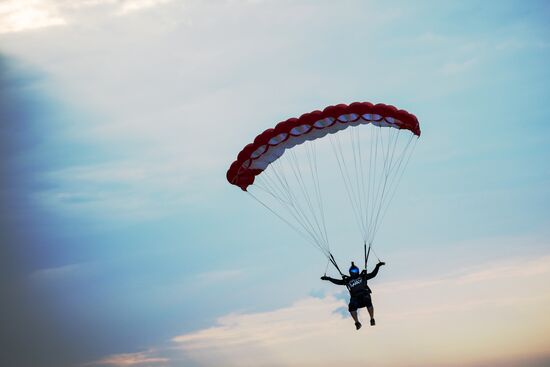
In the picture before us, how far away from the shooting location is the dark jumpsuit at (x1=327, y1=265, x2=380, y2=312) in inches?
982

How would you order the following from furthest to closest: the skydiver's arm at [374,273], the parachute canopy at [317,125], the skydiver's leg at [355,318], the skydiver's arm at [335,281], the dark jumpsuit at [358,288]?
the parachute canopy at [317,125], the dark jumpsuit at [358,288], the skydiver's leg at [355,318], the skydiver's arm at [335,281], the skydiver's arm at [374,273]

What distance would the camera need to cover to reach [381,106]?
26.5 metres

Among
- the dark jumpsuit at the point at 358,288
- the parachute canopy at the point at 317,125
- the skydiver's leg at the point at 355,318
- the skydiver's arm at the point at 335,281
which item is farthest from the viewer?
the parachute canopy at the point at 317,125

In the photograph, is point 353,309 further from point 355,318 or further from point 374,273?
point 374,273

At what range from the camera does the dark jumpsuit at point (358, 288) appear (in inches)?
982

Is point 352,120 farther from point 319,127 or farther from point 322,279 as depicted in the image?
point 322,279

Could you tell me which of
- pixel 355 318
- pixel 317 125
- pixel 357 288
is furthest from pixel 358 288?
pixel 317 125

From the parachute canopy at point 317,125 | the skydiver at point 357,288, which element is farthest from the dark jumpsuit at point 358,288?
the parachute canopy at point 317,125

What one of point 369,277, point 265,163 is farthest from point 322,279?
point 265,163

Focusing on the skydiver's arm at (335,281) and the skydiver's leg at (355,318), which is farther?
the skydiver's leg at (355,318)

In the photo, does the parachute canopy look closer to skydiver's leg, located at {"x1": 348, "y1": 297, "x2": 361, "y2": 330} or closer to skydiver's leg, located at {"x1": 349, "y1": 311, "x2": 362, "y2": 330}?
skydiver's leg, located at {"x1": 348, "y1": 297, "x2": 361, "y2": 330}

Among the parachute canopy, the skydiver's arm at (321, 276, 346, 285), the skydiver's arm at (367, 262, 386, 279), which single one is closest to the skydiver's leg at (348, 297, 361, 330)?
the skydiver's arm at (321, 276, 346, 285)

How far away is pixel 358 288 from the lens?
82.0ft

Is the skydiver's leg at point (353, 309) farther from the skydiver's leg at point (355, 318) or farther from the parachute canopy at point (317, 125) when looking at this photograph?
the parachute canopy at point (317, 125)
